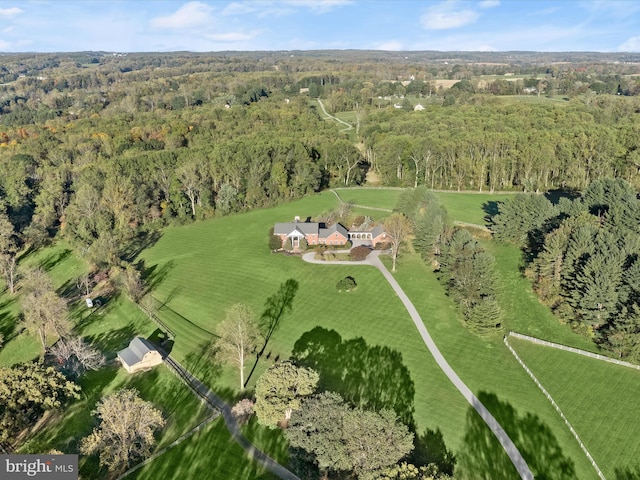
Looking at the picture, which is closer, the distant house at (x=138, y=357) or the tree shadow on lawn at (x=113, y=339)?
the distant house at (x=138, y=357)

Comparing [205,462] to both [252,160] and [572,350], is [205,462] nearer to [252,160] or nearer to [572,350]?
[572,350]

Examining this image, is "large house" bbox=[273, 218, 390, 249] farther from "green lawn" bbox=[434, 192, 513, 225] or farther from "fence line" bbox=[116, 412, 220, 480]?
"fence line" bbox=[116, 412, 220, 480]

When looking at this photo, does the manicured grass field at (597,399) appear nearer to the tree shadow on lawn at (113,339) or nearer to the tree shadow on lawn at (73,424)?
the tree shadow on lawn at (73,424)

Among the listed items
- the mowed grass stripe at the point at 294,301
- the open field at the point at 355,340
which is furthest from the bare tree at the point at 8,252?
the mowed grass stripe at the point at 294,301

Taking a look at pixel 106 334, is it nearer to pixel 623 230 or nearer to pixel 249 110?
pixel 623 230

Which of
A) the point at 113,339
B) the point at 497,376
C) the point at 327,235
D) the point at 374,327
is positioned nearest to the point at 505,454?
the point at 497,376

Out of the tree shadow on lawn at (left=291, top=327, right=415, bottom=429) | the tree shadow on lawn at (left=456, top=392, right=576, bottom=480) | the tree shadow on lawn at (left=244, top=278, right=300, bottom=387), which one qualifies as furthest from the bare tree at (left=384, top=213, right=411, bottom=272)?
the tree shadow on lawn at (left=456, top=392, right=576, bottom=480)

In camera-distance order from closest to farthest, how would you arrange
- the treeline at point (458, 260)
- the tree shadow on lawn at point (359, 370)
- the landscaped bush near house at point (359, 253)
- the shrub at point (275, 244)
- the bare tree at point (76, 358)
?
the tree shadow on lawn at point (359, 370), the bare tree at point (76, 358), the treeline at point (458, 260), the landscaped bush near house at point (359, 253), the shrub at point (275, 244)

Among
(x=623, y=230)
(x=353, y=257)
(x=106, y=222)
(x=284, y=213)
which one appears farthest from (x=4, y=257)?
(x=623, y=230)
